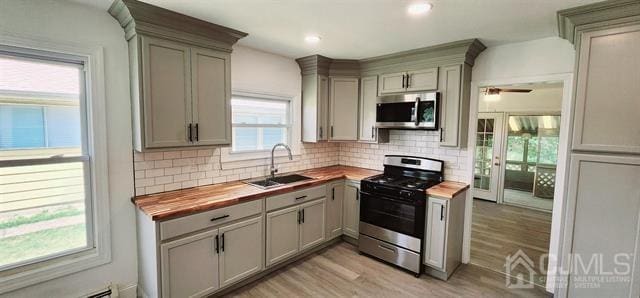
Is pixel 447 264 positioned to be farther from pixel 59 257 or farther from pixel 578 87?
pixel 59 257

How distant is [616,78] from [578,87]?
0.19 metres

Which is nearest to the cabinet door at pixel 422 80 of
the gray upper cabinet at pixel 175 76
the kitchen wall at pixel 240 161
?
the kitchen wall at pixel 240 161

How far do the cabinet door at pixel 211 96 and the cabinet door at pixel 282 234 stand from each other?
92 cm

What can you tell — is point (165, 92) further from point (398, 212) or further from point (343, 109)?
point (398, 212)

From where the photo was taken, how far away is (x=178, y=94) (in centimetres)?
233

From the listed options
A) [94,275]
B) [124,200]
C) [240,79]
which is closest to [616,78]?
[240,79]

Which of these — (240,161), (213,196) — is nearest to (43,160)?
(213,196)

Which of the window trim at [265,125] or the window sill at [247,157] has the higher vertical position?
the window trim at [265,125]

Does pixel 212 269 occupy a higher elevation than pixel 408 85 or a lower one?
lower

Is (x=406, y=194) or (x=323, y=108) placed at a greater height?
(x=323, y=108)

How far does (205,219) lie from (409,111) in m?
2.44

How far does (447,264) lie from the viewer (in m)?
2.79

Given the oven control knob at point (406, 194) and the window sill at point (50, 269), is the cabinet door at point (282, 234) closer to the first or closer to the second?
the oven control knob at point (406, 194)

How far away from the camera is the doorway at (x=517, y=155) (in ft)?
16.2
